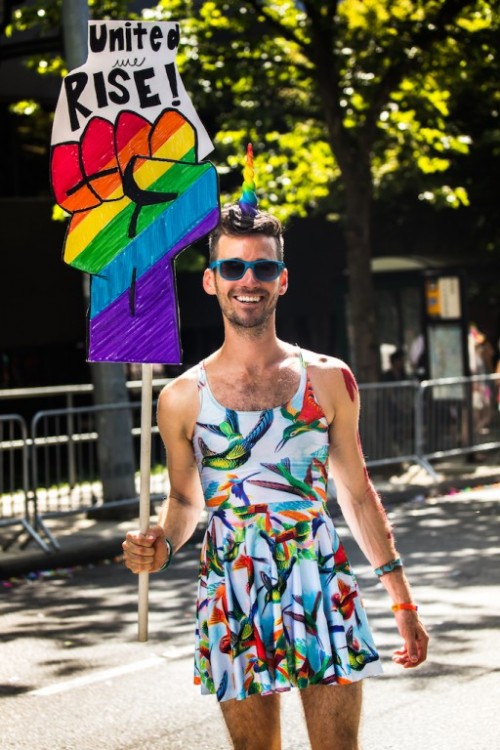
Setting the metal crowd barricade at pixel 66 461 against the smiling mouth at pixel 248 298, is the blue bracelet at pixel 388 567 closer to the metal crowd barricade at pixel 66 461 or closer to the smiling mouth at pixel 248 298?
the smiling mouth at pixel 248 298

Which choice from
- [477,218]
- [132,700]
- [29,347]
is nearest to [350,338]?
[29,347]

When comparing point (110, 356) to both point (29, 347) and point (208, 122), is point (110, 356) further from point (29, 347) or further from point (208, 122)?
point (208, 122)

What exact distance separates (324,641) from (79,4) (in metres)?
10.2

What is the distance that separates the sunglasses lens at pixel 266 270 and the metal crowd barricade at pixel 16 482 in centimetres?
836

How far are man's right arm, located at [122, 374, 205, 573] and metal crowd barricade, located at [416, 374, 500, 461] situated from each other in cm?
1302

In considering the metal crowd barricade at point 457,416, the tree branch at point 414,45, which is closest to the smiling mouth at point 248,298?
the metal crowd barricade at point 457,416

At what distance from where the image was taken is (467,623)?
27.6 feet

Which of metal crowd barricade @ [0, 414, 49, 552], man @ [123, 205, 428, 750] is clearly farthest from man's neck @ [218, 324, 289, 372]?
metal crowd barricade @ [0, 414, 49, 552]

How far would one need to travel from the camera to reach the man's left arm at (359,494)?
13.4 feet

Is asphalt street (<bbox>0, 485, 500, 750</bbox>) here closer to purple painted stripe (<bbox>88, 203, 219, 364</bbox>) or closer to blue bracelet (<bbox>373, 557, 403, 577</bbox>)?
blue bracelet (<bbox>373, 557, 403, 577</bbox>)

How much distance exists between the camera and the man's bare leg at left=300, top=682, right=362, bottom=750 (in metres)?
3.87

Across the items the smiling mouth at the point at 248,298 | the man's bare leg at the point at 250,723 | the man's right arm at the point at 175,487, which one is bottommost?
the man's bare leg at the point at 250,723

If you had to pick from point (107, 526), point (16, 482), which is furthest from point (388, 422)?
point (16, 482)

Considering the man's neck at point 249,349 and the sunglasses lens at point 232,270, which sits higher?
the sunglasses lens at point 232,270
